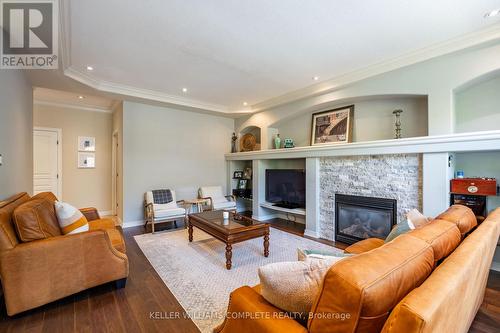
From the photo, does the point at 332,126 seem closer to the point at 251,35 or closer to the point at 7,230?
the point at 251,35

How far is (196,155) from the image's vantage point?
572 centimetres

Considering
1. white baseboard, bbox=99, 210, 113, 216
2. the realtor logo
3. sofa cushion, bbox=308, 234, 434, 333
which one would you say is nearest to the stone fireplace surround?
sofa cushion, bbox=308, 234, 434, 333

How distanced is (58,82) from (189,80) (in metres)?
2.05

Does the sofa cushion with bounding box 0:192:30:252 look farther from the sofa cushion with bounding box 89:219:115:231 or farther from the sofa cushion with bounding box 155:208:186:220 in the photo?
the sofa cushion with bounding box 155:208:186:220

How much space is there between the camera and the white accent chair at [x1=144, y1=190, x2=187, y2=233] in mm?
4277

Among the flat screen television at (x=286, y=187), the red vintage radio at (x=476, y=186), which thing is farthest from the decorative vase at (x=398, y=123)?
the flat screen television at (x=286, y=187)

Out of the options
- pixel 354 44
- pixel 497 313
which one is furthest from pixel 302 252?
pixel 354 44

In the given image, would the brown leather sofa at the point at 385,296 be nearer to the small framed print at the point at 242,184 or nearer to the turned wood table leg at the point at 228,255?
the turned wood table leg at the point at 228,255

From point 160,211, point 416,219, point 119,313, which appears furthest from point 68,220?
point 416,219

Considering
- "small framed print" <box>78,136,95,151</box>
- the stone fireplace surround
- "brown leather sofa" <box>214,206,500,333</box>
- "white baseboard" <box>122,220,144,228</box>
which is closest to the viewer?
"brown leather sofa" <box>214,206,500,333</box>

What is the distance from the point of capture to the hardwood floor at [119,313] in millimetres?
1831

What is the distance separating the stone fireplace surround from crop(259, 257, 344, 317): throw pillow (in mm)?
2639

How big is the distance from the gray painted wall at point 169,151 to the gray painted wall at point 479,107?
4.69 metres

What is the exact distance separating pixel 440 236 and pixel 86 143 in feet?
22.2
